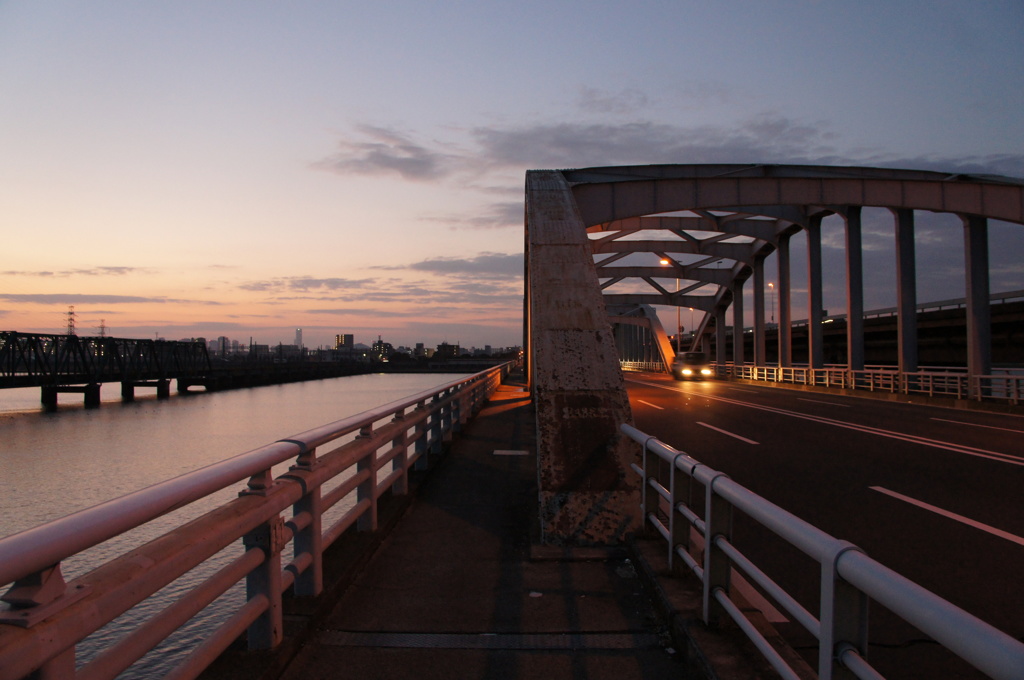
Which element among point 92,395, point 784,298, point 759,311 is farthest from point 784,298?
point 92,395

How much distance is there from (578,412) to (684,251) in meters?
41.3

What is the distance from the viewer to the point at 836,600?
8.04 feet

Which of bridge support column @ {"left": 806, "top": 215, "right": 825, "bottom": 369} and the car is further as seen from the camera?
the car

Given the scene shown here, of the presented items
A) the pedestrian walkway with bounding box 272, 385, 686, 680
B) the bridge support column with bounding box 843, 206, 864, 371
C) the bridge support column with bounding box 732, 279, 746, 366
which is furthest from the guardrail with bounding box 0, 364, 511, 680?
the bridge support column with bounding box 732, 279, 746, 366

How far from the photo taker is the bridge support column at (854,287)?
32188 millimetres

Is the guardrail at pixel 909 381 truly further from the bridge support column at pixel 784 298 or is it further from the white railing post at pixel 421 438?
the white railing post at pixel 421 438

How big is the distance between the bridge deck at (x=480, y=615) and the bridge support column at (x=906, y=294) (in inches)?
1082

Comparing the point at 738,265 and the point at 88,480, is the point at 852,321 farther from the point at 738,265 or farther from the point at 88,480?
the point at 88,480

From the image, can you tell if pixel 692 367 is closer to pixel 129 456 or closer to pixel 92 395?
pixel 129 456

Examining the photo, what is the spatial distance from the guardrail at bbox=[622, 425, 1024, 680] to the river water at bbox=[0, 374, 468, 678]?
3808 millimetres

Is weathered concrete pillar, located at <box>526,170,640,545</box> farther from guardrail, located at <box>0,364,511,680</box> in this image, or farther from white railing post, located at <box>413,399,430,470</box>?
white railing post, located at <box>413,399,430,470</box>

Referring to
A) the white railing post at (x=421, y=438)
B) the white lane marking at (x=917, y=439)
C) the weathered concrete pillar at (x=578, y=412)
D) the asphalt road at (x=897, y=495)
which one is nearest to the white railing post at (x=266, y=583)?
the weathered concrete pillar at (x=578, y=412)

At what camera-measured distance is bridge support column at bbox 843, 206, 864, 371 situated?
1267 inches

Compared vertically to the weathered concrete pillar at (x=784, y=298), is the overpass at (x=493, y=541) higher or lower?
lower
